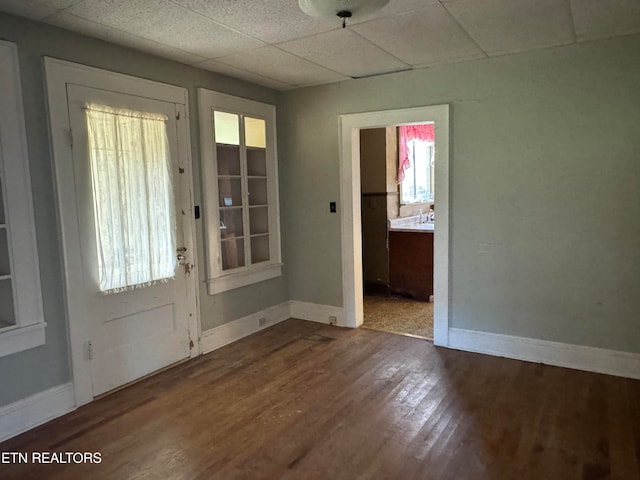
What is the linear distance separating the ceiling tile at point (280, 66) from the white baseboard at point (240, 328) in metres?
2.25

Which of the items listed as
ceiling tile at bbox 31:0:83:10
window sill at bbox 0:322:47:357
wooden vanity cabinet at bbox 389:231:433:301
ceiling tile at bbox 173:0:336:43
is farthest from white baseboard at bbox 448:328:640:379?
ceiling tile at bbox 31:0:83:10

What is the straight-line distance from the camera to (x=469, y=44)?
317 cm

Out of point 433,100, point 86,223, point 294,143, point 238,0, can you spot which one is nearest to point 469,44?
point 433,100

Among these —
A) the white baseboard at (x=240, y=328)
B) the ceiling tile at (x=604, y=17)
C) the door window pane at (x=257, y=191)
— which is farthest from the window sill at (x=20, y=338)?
the ceiling tile at (x=604, y=17)

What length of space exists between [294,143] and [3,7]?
8.61 feet

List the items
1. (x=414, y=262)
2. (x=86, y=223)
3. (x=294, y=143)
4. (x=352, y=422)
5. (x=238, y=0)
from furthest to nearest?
(x=414, y=262) < (x=294, y=143) < (x=86, y=223) < (x=352, y=422) < (x=238, y=0)

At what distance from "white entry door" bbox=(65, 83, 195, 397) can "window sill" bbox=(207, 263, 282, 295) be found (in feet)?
0.99

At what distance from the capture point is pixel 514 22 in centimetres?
276

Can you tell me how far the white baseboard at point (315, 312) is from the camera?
15.0 ft

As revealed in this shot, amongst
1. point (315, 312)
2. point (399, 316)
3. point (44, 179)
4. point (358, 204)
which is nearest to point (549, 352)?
point (399, 316)

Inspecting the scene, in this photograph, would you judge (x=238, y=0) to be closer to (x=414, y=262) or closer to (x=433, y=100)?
(x=433, y=100)

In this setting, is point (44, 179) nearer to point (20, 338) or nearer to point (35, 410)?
point (20, 338)

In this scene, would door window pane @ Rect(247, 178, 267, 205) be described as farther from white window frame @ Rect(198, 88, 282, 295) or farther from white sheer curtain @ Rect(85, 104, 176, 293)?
white sheer curtain @ Rect(85, 104, 176, 293)

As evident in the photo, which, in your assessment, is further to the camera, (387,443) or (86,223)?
(86,223)
